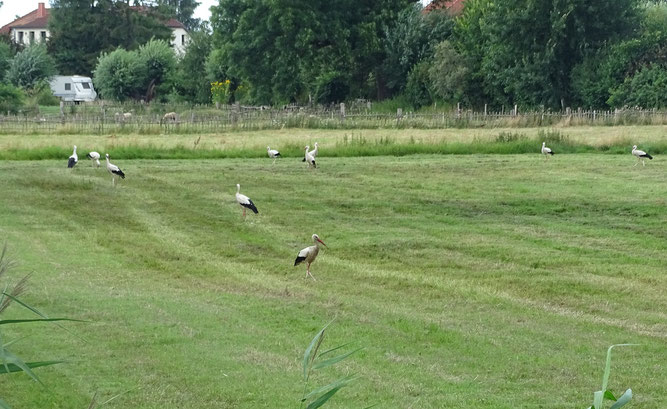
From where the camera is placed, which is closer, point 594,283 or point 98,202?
point 594,283

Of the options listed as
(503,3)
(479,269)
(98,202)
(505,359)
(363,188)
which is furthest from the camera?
(503,3)

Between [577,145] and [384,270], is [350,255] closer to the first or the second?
[384,270]

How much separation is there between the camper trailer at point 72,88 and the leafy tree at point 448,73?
132 ft

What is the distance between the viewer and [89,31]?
4080 inches

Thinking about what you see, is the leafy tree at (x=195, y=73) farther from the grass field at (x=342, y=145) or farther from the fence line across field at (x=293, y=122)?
the grass field at (x=342, y=145)

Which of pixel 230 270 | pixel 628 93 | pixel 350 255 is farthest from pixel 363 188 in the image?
pixel 628 93

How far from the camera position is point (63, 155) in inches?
1361

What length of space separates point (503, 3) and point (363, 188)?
39.5m

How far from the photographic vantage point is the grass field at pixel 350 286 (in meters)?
9.49

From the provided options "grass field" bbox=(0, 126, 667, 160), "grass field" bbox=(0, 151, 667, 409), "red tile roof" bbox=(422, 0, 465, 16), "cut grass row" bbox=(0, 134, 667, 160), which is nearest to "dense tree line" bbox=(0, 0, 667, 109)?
"red tile roof" bbox=(422, 0, 465, 16)

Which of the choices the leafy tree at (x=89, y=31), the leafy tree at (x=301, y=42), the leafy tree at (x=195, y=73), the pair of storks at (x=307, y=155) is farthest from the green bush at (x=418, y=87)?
the leafy tree at (x=89, y=31)

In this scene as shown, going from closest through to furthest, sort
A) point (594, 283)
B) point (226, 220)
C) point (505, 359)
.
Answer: point (505, 359), point (594, 283), point (226, 220)

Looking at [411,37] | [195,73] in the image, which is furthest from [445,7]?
[195,73]

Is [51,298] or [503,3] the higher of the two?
[503,3]
